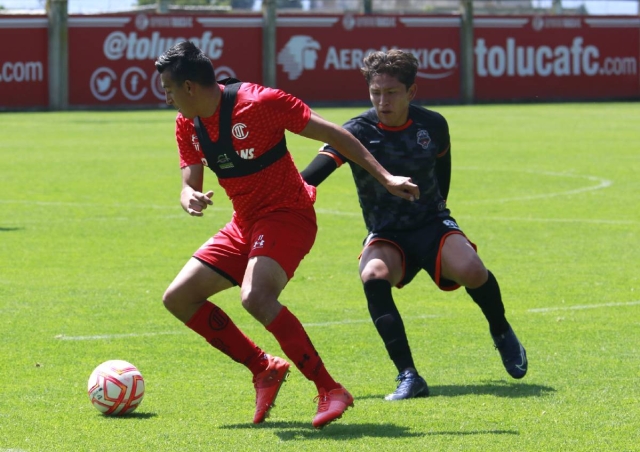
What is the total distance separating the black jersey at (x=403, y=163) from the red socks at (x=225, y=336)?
126cm

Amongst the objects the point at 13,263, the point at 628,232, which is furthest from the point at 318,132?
the point at 628,232

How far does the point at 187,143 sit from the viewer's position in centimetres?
672

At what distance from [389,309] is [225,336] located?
103 centimetres

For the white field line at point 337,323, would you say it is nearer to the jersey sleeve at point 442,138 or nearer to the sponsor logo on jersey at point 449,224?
the sponsor logo on jersey at point 449,224

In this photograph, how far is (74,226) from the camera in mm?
14984

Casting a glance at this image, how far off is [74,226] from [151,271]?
355 centimetres

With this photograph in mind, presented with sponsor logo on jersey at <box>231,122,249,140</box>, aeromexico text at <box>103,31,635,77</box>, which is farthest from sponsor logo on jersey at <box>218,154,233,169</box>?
aeromexico text at <box>103,31,635,77</box>

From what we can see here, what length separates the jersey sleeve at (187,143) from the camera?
657 centimetres

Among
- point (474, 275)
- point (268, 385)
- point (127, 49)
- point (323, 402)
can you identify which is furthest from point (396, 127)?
point (127, 49)

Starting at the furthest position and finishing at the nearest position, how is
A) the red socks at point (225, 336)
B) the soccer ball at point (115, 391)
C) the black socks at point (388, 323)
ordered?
the black socks at point (388, 323)
the red socks at point (225, 336)
the soccer ball at point (115, 391)

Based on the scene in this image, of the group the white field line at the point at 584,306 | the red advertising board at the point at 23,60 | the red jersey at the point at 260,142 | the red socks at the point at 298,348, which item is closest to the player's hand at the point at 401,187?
the red jersey at the point at 260,142

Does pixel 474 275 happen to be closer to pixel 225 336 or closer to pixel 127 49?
pixel 225 336

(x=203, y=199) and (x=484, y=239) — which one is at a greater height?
(x=203, y=199)

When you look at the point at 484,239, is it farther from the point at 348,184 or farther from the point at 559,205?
the point at 348,184
